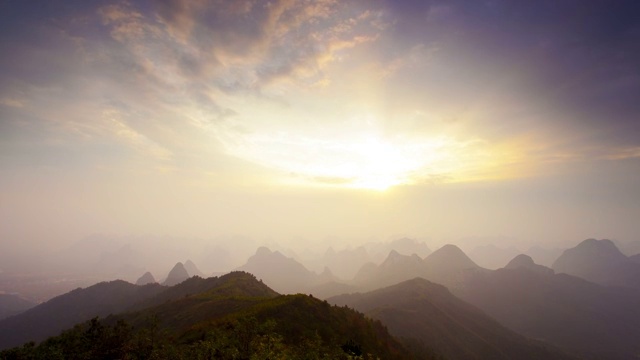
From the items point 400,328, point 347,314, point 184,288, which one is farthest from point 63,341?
point 400,328

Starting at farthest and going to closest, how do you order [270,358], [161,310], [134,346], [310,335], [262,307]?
[161,310], [262,307], [310,335], [134,346], [270,358]

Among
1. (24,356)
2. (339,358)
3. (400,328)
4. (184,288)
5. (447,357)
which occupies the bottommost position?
(447,357)

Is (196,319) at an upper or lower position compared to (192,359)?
lower

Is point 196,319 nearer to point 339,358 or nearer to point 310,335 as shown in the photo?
point 310,335

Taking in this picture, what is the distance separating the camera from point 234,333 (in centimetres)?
4003

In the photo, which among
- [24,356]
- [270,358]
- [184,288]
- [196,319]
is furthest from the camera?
[184,288]

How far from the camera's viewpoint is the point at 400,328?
646 feet

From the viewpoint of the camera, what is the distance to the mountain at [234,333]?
33.9 metres

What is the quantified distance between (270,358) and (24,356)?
26.2 metres

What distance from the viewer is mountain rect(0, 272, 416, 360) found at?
33.9m

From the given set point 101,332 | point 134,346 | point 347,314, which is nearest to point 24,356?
point 101,332

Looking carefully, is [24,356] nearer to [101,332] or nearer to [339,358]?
[101,332]

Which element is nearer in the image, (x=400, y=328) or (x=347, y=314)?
(x=347, y=314)

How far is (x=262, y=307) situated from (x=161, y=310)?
2412 inches
